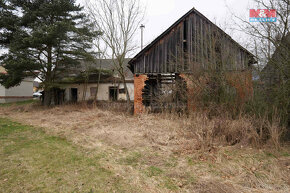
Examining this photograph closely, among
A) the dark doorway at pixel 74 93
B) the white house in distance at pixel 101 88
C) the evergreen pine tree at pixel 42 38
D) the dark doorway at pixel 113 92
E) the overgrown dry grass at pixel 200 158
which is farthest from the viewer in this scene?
the dark doorway at pixel 74 93

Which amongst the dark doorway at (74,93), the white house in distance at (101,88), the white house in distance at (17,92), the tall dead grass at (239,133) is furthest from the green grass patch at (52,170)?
the white house in distance at (17,92)

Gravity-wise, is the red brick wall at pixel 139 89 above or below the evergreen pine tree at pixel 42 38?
below

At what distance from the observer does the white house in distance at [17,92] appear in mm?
22494

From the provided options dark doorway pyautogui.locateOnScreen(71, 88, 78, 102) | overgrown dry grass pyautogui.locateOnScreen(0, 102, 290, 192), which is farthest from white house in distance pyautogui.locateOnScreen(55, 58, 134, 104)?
overgrown dry grass pyautogui.locateOnScreen(0, 102, 290, 192)

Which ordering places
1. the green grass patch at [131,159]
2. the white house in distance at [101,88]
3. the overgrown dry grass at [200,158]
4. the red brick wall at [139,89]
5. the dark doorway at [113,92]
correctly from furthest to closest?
the dark doorway at [113,92] → the white house in distance at [101,88] → the red brick wall at [139,89] → the green grass patch at [131,159] → the overgrown dry grass at [200,158]

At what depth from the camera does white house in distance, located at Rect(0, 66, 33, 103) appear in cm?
2249

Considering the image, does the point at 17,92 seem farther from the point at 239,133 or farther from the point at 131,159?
the point at 239,133

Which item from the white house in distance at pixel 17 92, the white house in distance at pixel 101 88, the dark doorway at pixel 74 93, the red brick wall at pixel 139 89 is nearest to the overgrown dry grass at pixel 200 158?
the red brick wall at pixel 139 89

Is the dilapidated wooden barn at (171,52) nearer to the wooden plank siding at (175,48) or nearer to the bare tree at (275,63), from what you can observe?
the wooden plank siding at (175,48)

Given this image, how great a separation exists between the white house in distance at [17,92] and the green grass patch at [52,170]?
22.3m

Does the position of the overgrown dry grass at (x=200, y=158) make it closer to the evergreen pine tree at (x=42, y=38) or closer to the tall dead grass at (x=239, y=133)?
the tall dead grass at (x=239, y=133)

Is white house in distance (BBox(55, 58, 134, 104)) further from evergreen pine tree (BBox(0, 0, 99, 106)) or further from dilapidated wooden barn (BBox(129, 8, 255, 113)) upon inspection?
dilapidated wooden barn (BBox(129, 8, 255, 113))

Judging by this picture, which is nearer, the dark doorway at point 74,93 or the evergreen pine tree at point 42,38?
the evergreen pine tree at point 42,38

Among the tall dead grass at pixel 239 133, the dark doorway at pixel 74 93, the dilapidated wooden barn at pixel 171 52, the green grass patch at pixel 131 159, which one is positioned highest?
the dilapidated wooden barn at pixel 171 52
